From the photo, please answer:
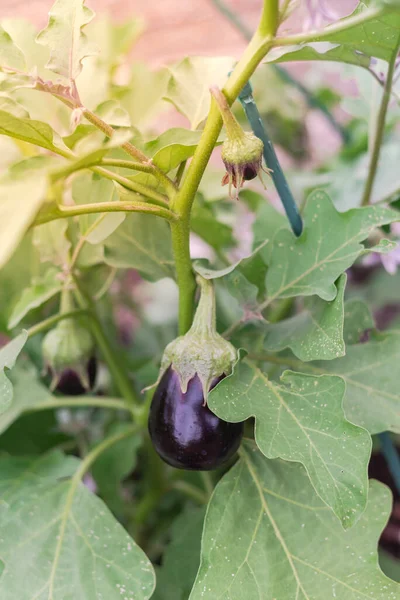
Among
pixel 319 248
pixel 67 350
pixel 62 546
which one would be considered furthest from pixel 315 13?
pixel 62 546

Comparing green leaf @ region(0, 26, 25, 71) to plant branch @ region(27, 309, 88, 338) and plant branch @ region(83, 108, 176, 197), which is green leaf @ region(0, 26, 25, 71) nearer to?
plant branch @ region(83, 108, 176, 197)

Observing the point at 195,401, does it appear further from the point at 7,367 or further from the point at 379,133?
the point at 379,133

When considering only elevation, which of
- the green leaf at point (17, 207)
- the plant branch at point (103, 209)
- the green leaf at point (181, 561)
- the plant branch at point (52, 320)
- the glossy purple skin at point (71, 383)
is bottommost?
the green leaf at point (181, 561)

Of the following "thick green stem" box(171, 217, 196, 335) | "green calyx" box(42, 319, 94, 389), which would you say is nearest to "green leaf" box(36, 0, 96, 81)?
"thick green stem" box(171, 217, 196, 335)

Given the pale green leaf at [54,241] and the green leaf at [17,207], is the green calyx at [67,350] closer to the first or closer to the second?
the pale green leaf at [54,241]

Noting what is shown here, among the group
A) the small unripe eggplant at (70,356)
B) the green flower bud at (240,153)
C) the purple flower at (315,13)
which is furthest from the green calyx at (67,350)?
the purple flower at (315,13)

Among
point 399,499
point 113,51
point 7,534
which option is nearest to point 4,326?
point 7,534
